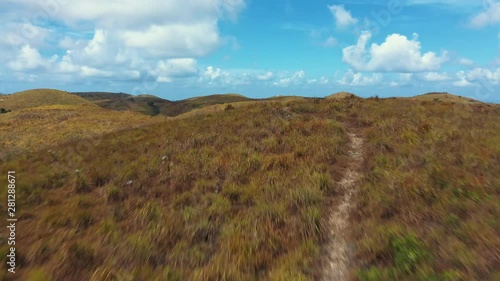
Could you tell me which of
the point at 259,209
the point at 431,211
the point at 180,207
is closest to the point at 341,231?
the point at 431,211

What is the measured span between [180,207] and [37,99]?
122m

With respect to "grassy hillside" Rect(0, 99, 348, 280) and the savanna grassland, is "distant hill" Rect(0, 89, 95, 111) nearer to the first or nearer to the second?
"grassy hillside" Rect(0, 99, 348, 280)

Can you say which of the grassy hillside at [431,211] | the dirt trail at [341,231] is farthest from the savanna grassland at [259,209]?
the dirt trail at [341,231]

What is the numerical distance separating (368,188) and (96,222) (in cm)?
773

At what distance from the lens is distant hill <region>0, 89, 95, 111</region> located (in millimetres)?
103562

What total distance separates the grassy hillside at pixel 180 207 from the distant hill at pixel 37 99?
105 metres

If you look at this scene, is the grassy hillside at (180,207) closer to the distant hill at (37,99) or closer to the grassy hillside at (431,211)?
the grassy hillside at (431,211)

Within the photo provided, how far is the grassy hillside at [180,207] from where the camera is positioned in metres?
6.58

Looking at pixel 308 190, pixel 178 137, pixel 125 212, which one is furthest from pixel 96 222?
pixel 178 137

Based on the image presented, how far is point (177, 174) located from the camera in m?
12.5

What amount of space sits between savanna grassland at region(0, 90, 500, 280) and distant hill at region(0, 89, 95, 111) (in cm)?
10652

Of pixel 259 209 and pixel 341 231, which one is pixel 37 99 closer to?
pixel 259 209

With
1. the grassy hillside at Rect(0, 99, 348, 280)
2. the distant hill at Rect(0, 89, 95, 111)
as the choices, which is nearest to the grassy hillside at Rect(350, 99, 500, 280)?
the grassy hillside at Rect(0, 99, 348, 280)

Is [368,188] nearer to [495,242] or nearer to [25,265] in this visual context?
[495,242]
